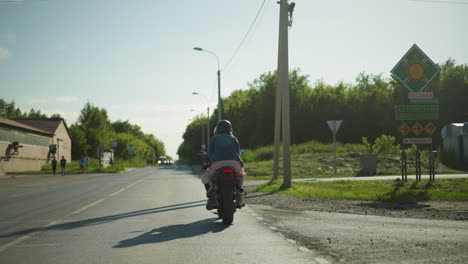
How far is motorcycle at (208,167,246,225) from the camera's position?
28.0 feet

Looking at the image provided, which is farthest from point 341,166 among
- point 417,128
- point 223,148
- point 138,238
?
point 138,238

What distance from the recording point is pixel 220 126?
9.51 m

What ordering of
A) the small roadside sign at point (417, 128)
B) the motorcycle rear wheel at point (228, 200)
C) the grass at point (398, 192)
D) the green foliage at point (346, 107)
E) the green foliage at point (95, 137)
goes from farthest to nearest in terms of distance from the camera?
the green foliage at point (95, 137) < the green foliage at point (346, 107) < the small roadside sign at point (417, 128) < the grass at point (398, 192) < the motorcycle rear wheel at point (228, 200)

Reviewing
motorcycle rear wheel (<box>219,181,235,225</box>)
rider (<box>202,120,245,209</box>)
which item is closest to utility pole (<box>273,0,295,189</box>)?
rider (<box>202,120,245,209</box>)

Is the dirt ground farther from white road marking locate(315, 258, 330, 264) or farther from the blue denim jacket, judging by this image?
white road marking locate(315, 258, 330, 264)

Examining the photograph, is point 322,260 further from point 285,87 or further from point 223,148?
point 285,87

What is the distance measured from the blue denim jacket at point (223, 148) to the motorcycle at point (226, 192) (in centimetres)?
38

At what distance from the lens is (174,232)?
7777mm

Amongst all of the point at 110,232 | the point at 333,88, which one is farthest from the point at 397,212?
the point at 333,88

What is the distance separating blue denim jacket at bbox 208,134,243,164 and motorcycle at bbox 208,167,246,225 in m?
0.38

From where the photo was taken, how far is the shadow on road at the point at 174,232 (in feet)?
22.7

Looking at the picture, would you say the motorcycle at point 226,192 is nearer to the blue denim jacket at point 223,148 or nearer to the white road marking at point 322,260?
the blue denim jacket at point 223,148

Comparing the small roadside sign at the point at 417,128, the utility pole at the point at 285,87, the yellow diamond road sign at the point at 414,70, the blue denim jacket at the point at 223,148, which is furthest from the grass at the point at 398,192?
the blue denim jacket at the point at 223,148

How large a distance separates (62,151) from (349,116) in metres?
48.1
